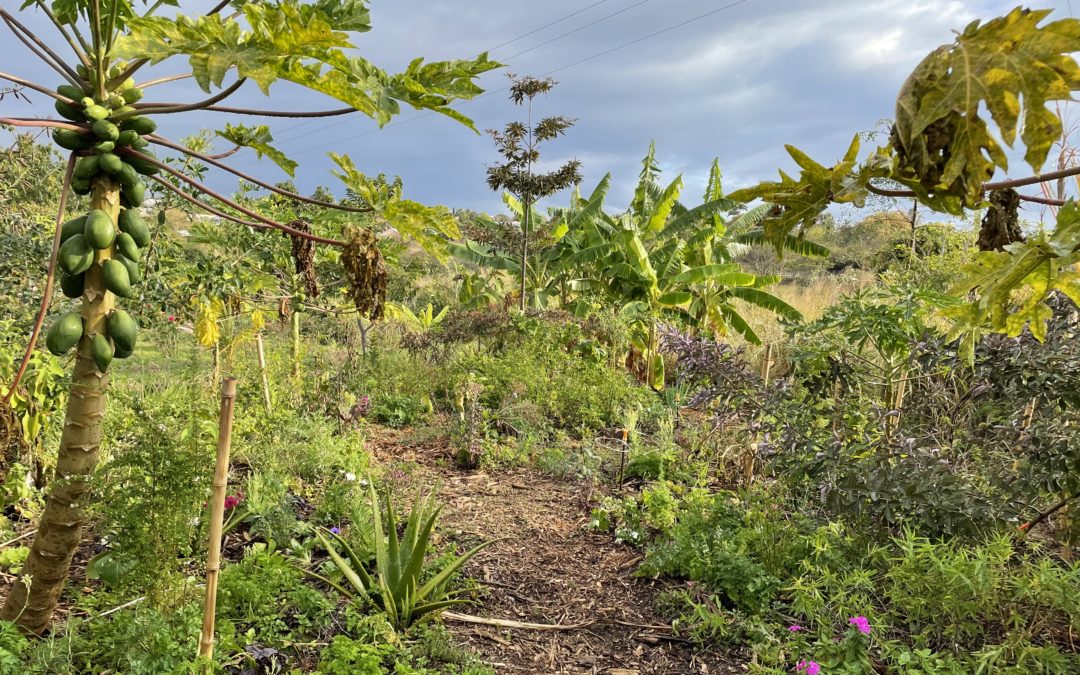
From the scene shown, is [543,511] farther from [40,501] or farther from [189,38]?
[189,38]

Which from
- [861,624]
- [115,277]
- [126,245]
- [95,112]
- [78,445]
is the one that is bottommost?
[861,624]

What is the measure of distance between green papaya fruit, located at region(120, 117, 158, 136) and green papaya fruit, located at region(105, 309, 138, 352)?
60 centimetres

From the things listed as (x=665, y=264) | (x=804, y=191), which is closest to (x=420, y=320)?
(x=665, y=264)

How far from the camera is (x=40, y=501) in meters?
3.60

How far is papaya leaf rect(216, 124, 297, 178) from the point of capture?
97.7 inches

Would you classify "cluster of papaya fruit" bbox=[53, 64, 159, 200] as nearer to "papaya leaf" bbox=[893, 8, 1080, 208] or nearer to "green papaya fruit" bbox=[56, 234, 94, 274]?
"green papaya fruit" bbox=[56, 234, 94, 274]

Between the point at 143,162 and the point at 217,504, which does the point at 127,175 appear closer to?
the point at 143,162

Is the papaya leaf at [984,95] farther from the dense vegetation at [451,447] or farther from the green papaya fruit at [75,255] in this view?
the green papaya fruit at [75,255]

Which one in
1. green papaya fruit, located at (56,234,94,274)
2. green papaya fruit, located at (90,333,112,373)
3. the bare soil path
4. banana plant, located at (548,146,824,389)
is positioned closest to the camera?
green papaya fruit, located at (56,234,94,274)

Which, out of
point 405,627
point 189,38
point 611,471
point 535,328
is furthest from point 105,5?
point 535,328

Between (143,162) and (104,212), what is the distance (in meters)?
0.21

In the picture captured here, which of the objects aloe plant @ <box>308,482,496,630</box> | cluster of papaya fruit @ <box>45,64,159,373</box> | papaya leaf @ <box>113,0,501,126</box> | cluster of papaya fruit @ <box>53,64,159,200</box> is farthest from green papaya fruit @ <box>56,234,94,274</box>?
aloe plant @ <box>308,482,496,630</box>

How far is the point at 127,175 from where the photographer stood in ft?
6.86

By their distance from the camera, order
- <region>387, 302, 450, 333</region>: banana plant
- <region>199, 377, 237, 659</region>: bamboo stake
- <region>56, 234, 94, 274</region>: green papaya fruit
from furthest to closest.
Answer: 1. <region>387, 302, 450, 333</region>: banana plant
2. <region>199, 377, 237, 659</region>: bamboo stake
3. <region>56, 234, 94, 274</region>: green papaya fruit
